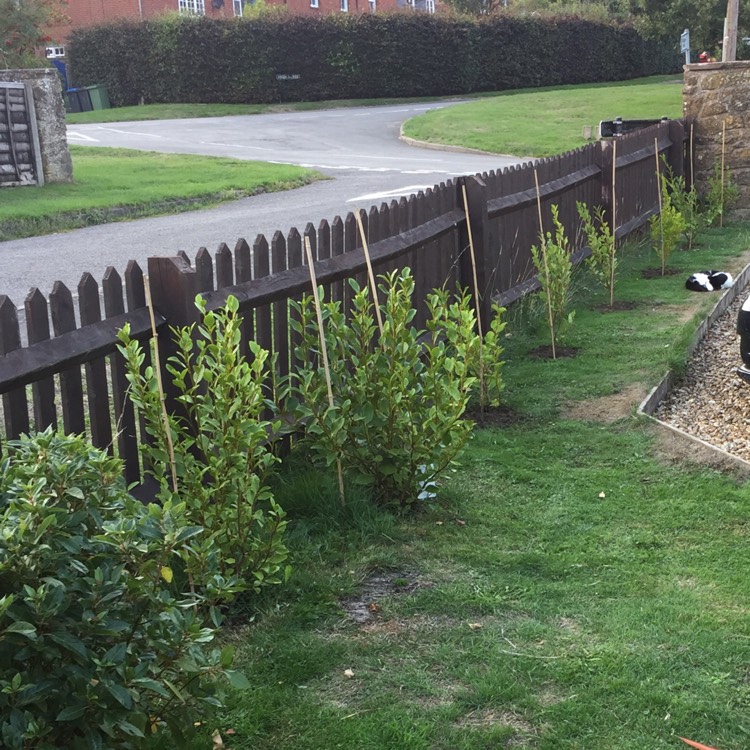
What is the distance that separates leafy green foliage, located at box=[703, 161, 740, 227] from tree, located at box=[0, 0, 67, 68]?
19.1 metres

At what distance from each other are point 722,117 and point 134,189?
8321 millimetres

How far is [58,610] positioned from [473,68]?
40.3m

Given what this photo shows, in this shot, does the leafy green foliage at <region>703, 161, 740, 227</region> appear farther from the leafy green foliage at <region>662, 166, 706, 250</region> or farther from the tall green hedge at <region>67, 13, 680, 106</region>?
the tall green hedge at <region>67, 13, 680, 106</region>

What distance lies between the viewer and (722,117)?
13062mm

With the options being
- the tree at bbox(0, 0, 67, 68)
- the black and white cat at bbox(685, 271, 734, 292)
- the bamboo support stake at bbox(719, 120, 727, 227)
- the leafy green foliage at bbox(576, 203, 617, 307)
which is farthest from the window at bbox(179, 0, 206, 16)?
the black and white cat at bbox(685, 271, 734, 292)

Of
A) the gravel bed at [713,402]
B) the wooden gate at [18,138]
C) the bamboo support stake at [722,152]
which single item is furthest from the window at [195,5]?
the gravel bed at [713,402]

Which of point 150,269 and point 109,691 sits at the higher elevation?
point 150,269

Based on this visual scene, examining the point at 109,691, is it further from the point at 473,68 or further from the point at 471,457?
the point at 473,68

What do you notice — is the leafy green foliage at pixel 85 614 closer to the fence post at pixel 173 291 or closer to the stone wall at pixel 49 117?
the fence post at pixel 173 291

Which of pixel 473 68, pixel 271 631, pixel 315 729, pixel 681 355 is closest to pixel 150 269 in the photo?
pixel 271 631

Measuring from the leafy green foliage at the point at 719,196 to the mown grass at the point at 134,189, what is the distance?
21.8 ft

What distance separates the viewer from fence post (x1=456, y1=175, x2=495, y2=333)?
23.0 feet

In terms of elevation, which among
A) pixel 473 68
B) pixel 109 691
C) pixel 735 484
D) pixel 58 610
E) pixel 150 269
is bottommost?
pixel 735 484

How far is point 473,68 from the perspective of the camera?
1588 inches
